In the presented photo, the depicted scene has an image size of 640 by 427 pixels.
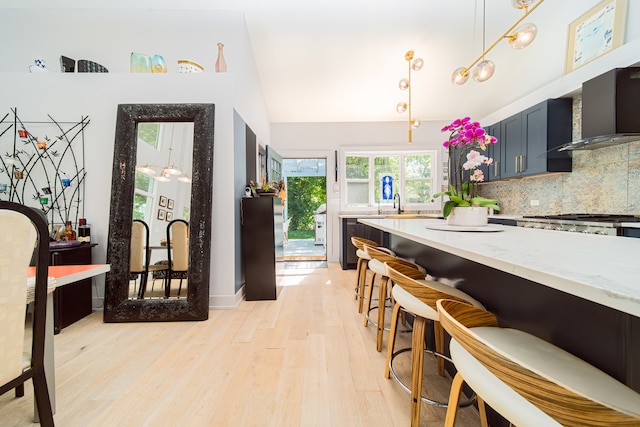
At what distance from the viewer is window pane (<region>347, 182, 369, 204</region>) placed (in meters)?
5.19

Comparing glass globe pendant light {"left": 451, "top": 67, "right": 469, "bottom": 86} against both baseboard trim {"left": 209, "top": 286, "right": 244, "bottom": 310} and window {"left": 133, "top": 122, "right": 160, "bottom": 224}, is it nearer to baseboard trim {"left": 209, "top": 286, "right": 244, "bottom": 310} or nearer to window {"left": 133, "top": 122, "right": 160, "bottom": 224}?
window {"left": 133, "top": 122, "right": 160, "bottom": 224}

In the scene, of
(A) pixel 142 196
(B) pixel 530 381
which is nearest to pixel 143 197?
(A) pixel 142 196

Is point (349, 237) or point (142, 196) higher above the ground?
point (142, 196)

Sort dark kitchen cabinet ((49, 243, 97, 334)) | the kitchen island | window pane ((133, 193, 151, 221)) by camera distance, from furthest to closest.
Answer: window pane ((133, 193, 151, 221)) → dark kitchen cabinet ((49, 243, 97, 334)) → the kitchen island

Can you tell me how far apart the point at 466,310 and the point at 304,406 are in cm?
102

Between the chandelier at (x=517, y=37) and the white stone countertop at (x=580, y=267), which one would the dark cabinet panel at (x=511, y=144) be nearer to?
the chandelier at (x=517, y=37)

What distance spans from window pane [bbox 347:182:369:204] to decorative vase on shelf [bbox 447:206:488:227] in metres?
3.51

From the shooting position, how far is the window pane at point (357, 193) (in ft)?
17.0

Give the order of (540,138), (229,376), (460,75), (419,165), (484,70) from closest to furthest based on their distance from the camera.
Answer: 1. (229,376)
2. (484,70)
3. (460,75)
4. (540,138)
5. (419,165)

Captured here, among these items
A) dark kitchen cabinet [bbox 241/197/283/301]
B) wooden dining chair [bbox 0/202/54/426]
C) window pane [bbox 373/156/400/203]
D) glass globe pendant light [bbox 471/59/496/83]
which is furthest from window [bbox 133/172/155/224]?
window pane [bbox 373/156/400/203]

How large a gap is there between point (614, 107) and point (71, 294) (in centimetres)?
523

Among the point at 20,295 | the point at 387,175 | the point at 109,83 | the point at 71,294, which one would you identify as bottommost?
the point at 71,294

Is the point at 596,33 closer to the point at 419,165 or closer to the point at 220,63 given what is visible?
the point at 419,165

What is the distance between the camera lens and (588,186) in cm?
293
